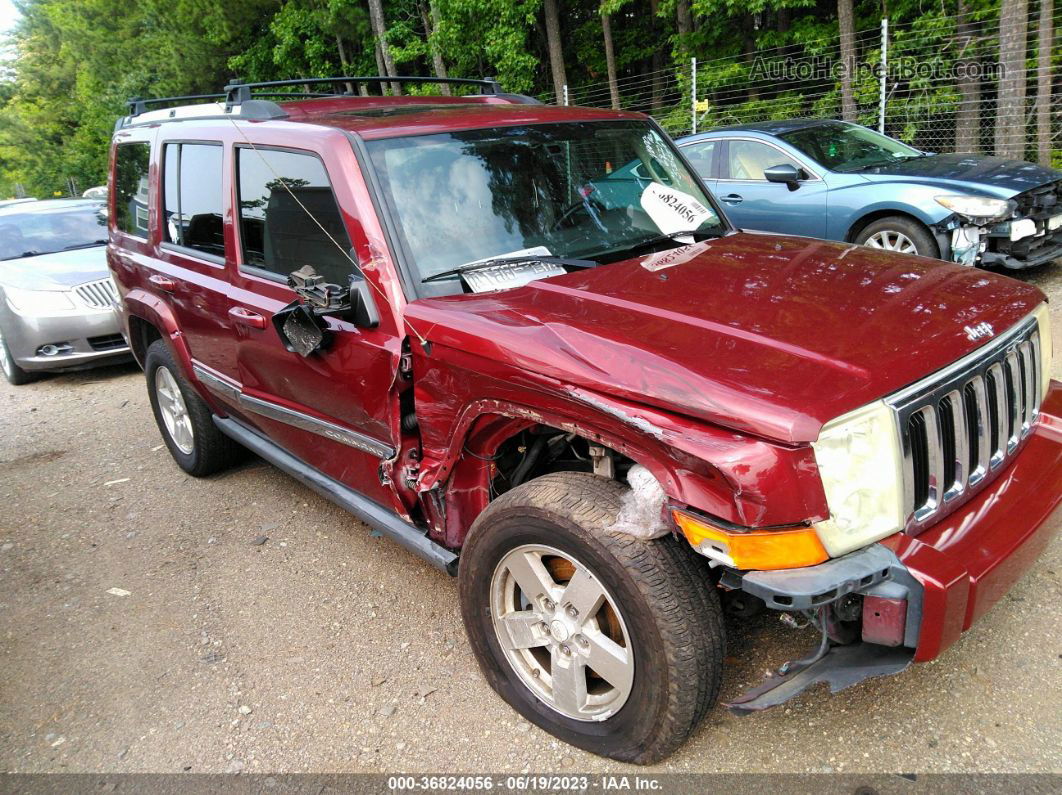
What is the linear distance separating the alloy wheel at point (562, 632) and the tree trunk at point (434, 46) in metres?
17.2

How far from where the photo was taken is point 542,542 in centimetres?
234

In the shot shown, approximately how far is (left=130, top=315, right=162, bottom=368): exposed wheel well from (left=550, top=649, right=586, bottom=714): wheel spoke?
11.5ft

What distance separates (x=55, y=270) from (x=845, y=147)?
7.76 metres

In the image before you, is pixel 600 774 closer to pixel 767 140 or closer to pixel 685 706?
pixel 685 706

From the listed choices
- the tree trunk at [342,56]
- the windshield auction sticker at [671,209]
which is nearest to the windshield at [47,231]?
the windshield auction sticker at [671,209]

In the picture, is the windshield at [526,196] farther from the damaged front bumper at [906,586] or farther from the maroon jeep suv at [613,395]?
the damaged front bumper at [906,586]

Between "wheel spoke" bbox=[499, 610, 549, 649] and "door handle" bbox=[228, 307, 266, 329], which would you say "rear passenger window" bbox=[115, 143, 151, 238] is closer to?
"door handle" bbox=[228, 307, 266, 329]

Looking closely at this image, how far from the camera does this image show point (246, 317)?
350cm

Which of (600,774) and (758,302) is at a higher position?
(758,302)

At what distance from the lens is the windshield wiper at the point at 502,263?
9.19ft

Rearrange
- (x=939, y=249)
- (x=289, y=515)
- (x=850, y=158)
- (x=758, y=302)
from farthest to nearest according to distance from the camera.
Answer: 1. (x=850, y=158)
2. (x=939, y=249)
3. (x=289, y=515)
4. (x=758, y=302)

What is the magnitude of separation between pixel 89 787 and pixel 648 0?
67.2ft

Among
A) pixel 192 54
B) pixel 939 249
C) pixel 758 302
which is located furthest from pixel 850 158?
pixel 192 54

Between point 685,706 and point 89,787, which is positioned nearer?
point 685,706
